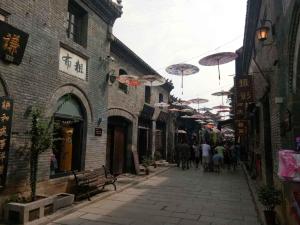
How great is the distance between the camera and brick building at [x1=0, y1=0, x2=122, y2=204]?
738cm

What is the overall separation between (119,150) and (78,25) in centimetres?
653

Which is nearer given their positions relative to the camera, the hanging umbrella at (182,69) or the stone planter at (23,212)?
the stone planter at (23,212)

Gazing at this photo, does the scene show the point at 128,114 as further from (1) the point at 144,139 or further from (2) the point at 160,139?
(2) the point at 160,139

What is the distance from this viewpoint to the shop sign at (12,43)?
22.7ft

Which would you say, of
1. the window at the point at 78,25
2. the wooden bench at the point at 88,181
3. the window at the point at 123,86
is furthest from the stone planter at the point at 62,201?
the window at the point at 123,86

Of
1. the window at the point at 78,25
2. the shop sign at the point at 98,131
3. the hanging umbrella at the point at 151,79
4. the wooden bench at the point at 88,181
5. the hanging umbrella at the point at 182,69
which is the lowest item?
the wooden bench at the point at 88,181

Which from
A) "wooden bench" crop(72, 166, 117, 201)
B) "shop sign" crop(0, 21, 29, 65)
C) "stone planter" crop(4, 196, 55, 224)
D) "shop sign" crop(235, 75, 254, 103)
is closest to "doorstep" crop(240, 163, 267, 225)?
"shop sign" crop(235, 75, 254, 103)

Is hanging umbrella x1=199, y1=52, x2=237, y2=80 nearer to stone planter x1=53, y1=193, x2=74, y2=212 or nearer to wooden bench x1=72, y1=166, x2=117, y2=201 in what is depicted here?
wooden bench x1=72, y1=166, x2=117, y2=201

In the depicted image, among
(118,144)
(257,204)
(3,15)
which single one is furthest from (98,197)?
(3,15)

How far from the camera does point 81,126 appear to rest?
10.6m

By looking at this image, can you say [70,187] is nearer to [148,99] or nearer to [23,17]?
[23,17]

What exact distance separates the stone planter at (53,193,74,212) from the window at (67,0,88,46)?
5186 mm

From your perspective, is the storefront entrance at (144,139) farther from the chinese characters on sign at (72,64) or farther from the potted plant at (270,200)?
the potted plant at (270,200)

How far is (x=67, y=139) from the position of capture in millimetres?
10086
